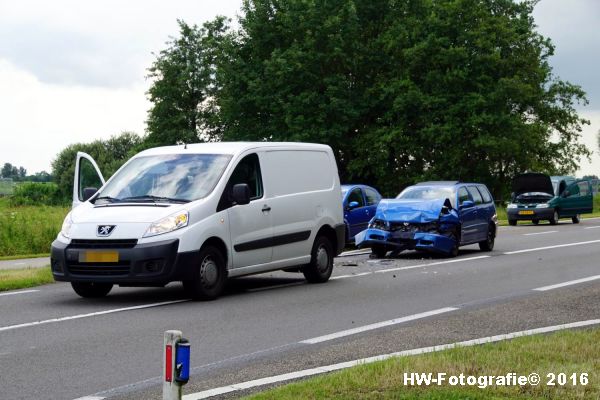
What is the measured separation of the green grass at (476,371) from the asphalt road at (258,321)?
2.86 feet

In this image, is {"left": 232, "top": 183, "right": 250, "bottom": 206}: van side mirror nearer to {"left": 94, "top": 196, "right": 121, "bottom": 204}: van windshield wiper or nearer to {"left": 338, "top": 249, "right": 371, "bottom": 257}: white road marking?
{"left": 94, "top": 196, "right": 121, "bottom": 204}: van windshield wiper

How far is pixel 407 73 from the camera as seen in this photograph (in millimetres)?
54281

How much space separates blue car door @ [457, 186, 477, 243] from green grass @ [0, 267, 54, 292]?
→ 347 inches

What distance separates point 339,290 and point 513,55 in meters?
45.8

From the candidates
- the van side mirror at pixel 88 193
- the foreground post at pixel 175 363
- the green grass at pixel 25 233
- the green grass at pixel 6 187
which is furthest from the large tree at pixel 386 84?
the foreground post at pixel 175 363

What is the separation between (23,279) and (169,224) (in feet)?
14.1

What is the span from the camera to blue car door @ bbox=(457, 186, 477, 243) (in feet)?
68.6

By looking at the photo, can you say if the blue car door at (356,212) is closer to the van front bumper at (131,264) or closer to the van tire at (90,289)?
the van tire at (90,289)

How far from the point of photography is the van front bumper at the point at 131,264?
38.7 feet

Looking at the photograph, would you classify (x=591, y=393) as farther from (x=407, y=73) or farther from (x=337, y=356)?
(x=407, y=73)

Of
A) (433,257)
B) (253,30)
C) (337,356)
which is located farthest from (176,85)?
(337,356)

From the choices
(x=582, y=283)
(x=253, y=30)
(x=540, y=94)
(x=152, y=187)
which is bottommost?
(x=582, y=283)

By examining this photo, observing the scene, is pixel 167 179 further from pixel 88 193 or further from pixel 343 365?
pixel 343 365

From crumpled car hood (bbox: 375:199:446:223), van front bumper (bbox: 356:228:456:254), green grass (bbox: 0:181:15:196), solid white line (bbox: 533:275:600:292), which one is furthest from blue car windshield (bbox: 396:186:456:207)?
green grass (bbox: 0:181:15:196)
